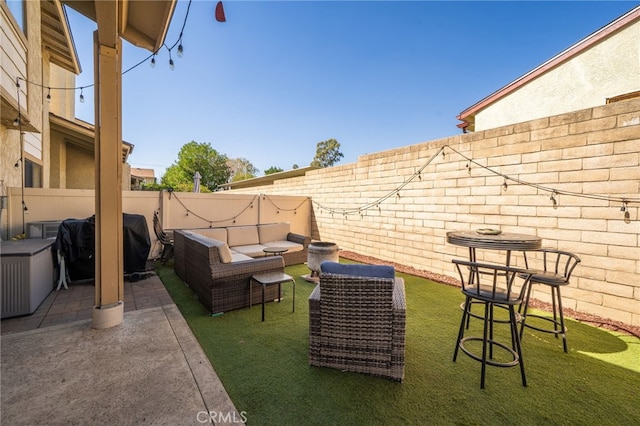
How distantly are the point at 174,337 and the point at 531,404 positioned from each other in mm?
2994

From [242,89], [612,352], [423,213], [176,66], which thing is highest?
[242,89]

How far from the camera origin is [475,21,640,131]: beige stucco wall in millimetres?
5262

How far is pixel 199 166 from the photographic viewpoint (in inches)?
1154

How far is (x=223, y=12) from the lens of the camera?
8.80 feet

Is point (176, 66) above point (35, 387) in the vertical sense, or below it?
above

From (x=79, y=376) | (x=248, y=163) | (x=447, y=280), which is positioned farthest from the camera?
(x=248, y=163)

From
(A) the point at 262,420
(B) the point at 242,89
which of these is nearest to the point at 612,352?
(A) the point at 262,420

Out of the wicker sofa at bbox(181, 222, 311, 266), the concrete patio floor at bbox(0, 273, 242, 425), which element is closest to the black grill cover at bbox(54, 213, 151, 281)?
the wicker sofa at bbox(181, 222, 311, 266)

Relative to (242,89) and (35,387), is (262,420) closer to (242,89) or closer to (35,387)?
(35,387)

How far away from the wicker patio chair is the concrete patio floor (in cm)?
83

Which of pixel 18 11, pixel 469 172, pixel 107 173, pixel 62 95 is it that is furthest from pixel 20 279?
pixel 62 95

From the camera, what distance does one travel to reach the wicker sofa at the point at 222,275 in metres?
3.30

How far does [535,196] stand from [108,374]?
528 cm

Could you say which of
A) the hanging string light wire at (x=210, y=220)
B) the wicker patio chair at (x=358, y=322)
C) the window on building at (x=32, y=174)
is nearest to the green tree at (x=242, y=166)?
the hanging string light wire at (x=210, y=220)
